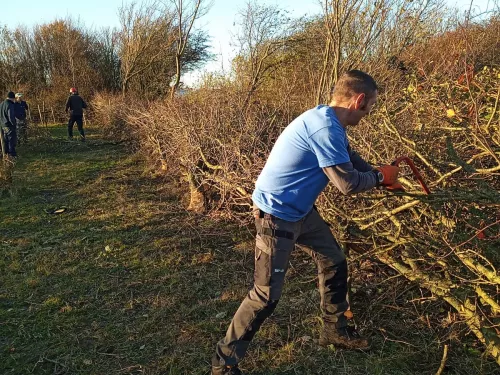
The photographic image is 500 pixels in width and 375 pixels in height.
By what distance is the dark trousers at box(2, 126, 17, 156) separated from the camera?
34.0 ft

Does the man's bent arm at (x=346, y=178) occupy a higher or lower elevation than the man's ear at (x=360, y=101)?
lower

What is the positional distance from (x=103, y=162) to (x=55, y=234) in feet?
17.3

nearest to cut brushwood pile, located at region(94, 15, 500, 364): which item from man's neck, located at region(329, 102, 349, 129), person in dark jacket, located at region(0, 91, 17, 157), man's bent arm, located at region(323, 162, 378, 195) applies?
man's bent arm, located at region(323, 162, 378, 195)

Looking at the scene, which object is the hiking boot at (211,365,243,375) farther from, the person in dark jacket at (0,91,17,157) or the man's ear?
the person in dark jacket at (0,91,17,157)

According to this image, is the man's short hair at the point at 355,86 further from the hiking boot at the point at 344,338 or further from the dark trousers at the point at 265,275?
the hiking boot at the point at 344,338

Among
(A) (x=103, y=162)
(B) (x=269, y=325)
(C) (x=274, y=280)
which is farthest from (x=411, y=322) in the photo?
(A) (x=103, y=162)

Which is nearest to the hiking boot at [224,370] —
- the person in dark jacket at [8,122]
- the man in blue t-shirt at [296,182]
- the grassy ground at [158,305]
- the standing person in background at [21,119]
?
the man in blue t-shirt at [296,182]

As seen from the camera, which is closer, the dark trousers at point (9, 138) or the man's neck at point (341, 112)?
the man's neck at point (341, 112)

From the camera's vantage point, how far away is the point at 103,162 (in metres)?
10.7

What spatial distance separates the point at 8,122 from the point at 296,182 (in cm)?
1008

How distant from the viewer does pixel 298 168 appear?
8.14 ft

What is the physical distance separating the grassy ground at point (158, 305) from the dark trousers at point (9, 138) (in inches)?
174

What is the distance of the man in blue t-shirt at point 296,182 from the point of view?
2312mm

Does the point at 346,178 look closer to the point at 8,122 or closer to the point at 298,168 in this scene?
the point at 298,168
